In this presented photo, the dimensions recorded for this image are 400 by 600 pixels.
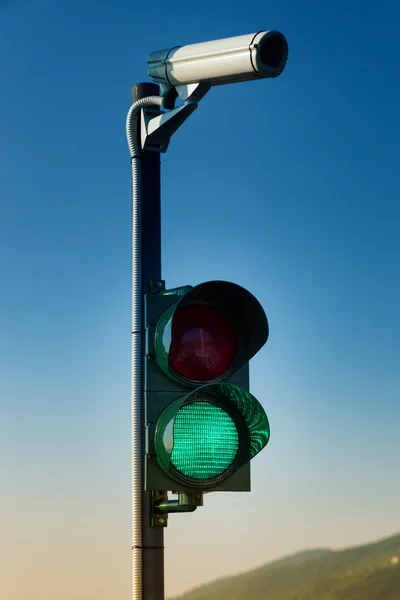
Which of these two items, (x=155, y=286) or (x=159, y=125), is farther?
(x=159, y=125)

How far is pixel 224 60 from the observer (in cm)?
617

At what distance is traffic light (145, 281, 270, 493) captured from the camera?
19.9 ft

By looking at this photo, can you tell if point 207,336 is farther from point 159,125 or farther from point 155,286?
point 159,125

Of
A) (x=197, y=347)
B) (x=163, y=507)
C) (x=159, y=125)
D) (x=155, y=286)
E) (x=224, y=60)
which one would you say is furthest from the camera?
(x=159, y=125)

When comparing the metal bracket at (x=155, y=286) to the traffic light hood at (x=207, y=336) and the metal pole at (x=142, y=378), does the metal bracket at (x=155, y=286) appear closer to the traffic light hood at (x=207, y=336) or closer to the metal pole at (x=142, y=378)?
the metal pole at (x=142, y=378)

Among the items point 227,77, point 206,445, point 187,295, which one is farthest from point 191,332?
point 227,77

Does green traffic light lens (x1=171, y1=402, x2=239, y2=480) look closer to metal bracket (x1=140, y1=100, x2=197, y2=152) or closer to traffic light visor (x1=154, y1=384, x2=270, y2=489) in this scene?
traffic light visor (x1=154, y1=384, x2=270, y2=489)

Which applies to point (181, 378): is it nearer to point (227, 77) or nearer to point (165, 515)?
point (165, 515)

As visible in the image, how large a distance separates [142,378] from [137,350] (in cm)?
16

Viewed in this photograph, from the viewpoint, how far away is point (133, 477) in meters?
6.30

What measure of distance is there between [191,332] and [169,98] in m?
1.34

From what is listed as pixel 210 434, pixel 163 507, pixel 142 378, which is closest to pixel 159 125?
pixel 142 378

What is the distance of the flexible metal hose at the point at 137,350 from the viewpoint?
632cm

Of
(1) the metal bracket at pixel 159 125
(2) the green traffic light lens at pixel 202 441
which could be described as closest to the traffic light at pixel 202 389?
(2) the green traffic light lens at pixel 202 441
